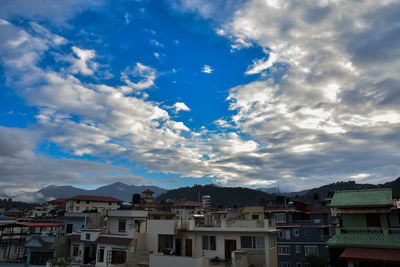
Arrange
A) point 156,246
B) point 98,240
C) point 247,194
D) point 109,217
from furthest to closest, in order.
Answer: point 247,194, point 109,217, point 98,240, point 156,246

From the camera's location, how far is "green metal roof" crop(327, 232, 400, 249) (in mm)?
26781

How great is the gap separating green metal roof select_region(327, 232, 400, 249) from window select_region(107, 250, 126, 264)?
26934 mm

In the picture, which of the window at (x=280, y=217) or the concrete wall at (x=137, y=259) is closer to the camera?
the concrete wall at (x=137, y=259)

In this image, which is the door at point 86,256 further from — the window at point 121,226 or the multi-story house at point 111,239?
the window at point 121,226

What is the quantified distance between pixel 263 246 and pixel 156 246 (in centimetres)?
1502

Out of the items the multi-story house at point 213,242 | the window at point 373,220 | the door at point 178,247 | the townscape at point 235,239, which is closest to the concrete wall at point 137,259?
the townscape at point 235,239

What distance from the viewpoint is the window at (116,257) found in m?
40.0

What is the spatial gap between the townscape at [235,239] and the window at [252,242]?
0.11 m

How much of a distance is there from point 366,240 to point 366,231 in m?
1.53

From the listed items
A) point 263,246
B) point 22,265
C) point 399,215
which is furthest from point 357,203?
point 22,265

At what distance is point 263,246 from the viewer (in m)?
34.8

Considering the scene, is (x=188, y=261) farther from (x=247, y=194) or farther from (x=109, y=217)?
(x=247, y=194)

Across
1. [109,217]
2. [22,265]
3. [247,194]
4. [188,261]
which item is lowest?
[22,265]

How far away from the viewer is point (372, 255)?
2631cm
